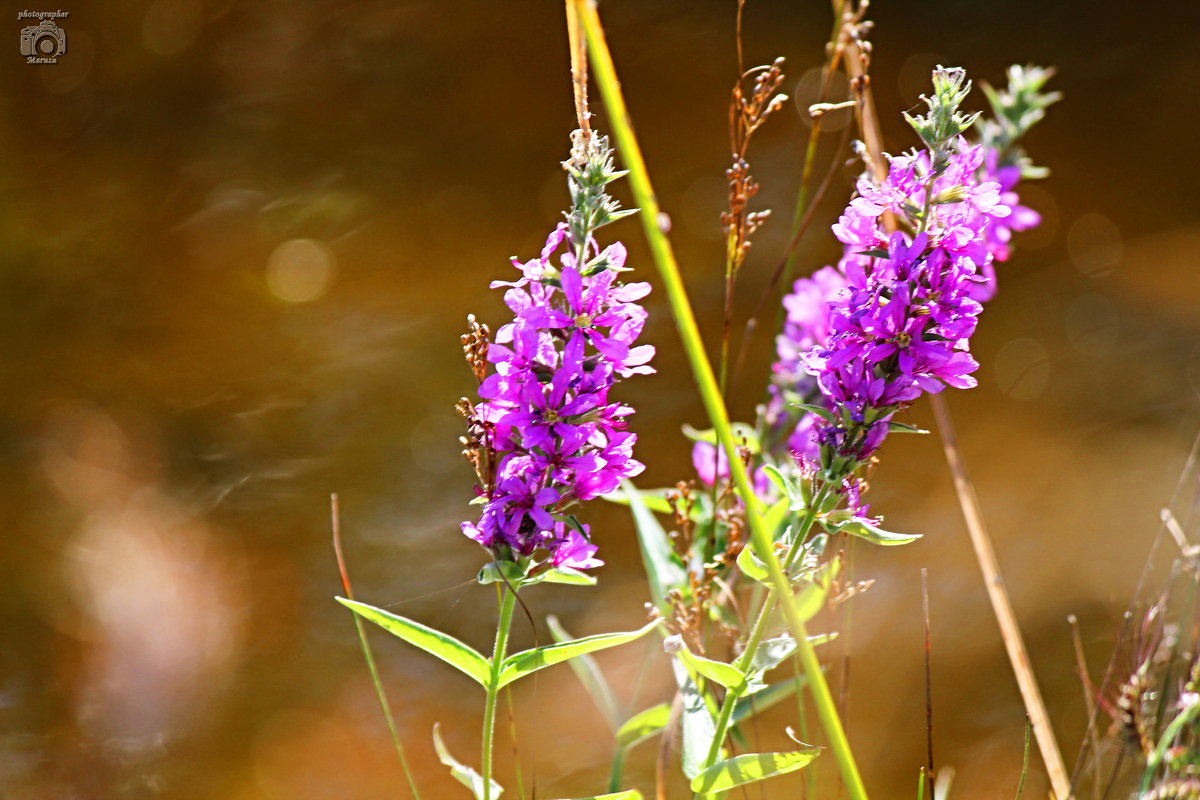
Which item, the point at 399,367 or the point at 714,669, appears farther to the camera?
the point at 399,367

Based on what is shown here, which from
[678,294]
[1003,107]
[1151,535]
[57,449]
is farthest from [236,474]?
[1151,535]

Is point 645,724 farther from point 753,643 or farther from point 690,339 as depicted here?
point 690,339

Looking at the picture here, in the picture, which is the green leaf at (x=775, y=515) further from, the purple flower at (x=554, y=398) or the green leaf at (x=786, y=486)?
the purple flower at (x=554, y=398)

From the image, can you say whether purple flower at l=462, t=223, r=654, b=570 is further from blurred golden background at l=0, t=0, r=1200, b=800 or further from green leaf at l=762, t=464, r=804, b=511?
blurred golden background at l=0, t=0, r=1200, b=800

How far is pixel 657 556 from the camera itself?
1.75m

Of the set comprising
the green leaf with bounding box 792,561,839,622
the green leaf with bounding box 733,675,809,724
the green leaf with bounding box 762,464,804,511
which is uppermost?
the green leaf with bounding box 762,464,804,511

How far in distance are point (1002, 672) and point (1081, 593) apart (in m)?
0.33

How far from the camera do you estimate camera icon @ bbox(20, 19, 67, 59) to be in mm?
3406

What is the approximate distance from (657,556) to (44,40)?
2.93 meters

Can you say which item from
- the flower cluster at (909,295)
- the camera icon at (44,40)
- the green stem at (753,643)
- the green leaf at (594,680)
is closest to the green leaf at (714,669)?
the green stem at (753,643)

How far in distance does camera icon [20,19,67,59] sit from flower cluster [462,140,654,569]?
2.93m

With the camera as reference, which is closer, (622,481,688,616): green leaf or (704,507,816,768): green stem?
(704,507,816,768): green stem

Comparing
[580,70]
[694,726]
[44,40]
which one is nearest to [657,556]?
[694,726]

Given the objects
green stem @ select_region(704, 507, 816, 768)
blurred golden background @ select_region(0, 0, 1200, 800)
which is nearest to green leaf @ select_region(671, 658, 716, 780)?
green stem @ select_region(704, 507, 816, 768)
